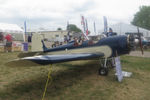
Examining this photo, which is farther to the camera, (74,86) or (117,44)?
(117,44)

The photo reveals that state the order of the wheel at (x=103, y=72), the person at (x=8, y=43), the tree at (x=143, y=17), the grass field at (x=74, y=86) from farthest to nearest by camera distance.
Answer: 1. the tree at (x=143, y=17)
2. the person at (x=8, y=43)
3. the wheel at (x=103, y=72)
4. the grass field at (x=74, y=86)

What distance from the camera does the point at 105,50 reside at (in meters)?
6.49

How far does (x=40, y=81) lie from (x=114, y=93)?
2.60 meters

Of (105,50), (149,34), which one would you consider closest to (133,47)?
(105,50)

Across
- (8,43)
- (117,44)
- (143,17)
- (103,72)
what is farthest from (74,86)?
(143,17)

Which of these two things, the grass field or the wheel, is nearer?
the grass field

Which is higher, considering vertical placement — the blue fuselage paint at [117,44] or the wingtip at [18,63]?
the blue fuselage paint at [117,44]

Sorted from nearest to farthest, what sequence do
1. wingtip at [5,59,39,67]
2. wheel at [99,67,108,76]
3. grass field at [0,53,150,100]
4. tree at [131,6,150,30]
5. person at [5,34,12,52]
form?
wingtip at [5,59,39,67] < grass field at [0,53,150,100] < wheel at [99,67,108,76] < person at [5,34,12,52] < tree at [131,6,150,30]

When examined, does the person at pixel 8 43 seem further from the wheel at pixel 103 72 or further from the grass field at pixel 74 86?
the wheel at pixel 103 72

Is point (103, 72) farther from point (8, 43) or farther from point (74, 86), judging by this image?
point (8, 43)

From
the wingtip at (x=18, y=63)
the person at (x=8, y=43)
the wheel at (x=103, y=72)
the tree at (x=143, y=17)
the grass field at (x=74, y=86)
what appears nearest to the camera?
the wingtip at (x=18, y=63)

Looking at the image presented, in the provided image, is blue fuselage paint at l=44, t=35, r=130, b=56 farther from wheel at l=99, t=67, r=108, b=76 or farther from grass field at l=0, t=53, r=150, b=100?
grass field at l=0, t=53, r=150, b=100

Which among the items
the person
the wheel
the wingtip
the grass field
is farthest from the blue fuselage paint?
the person

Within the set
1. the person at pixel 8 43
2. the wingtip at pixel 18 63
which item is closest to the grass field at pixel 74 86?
the wingtip at pixel 18 63
